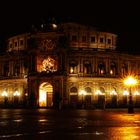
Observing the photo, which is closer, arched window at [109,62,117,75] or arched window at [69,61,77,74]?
arched window at [69,61,77,74]

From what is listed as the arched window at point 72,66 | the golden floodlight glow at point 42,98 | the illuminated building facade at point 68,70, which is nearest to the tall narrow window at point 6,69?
the illuminated building facade at point 68,70

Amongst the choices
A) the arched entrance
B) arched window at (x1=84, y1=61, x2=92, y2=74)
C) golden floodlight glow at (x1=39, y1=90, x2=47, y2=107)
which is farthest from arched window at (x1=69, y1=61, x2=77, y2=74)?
golden floodlight glow at (x1=39, y1=90, x2=47, y2=107)

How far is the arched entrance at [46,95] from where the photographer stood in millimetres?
84500

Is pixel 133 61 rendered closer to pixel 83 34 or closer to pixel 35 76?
pixel 83 34

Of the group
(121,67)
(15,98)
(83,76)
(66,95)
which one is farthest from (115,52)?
(15,98)

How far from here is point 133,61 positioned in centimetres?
9006

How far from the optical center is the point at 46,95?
85625 mm

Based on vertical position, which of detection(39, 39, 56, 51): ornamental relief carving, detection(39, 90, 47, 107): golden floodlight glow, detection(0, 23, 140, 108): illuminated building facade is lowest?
detection(39, 90, 47, 107): golden floodlight glow

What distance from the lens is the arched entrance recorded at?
84500 millimetres

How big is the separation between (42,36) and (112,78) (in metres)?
17.7

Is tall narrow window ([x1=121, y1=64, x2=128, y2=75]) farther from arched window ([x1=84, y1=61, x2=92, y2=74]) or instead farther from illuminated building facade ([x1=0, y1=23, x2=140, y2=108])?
arched window ([x1=84, y1=61, x2=92, y2=74])

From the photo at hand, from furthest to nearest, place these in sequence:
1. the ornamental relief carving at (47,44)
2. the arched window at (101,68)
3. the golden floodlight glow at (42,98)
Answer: the arched window at (101,68), the golden floodlight glow at (42,98), the ornamental relief carving at (47,44)

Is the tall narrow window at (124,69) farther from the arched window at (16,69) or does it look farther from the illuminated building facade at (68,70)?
the arched window at (16,69)

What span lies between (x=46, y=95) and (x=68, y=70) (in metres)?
7.92
